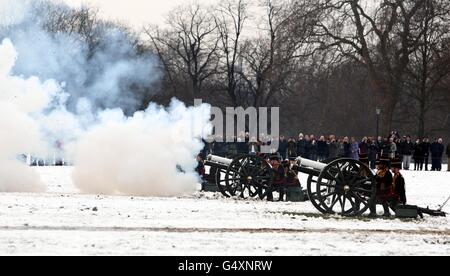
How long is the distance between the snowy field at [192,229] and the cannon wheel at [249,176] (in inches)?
84.9

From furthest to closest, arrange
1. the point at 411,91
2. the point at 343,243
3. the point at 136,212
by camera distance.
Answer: the point at 411,91 → the point at 136,212 → the point at 343,243

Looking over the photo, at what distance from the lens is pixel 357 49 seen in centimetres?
4584

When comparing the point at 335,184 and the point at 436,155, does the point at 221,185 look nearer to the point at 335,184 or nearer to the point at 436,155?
the point at 335,184

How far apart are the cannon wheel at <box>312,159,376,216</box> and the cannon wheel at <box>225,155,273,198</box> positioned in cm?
452

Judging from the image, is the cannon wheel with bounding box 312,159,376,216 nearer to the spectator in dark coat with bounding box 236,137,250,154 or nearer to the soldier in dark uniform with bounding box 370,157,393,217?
the soldier in dark uniform with bounding box 370,157,393,217

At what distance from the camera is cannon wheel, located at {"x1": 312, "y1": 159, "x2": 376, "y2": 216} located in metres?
18.6

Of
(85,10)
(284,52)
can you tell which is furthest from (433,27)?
(85,10)

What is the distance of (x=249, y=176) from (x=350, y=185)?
565 cm

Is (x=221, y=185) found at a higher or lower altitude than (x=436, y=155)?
lower

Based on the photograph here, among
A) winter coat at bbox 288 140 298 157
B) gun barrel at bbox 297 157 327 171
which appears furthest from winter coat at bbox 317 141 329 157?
gun barrel at bbox 297 157 327 171

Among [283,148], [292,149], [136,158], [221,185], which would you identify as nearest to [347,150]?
[292,149]

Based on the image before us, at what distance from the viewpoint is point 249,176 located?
79.0ft

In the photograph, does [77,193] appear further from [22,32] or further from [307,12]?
[307,12]
